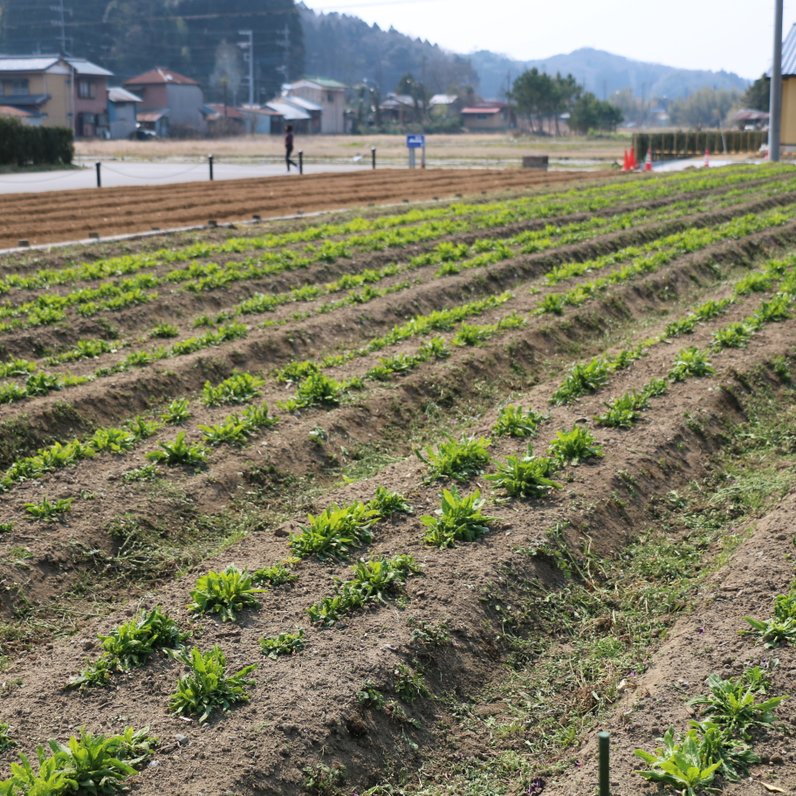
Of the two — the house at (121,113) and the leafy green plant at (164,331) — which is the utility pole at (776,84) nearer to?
the leafy green plant at (164,331)

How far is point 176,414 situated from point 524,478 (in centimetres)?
320

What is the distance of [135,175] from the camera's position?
3788cm

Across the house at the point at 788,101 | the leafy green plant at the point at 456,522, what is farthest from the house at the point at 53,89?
the leafy green plant at the point at 456,522

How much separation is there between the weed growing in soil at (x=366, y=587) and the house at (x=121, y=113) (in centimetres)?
8982

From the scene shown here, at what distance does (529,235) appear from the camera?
18.1 meters

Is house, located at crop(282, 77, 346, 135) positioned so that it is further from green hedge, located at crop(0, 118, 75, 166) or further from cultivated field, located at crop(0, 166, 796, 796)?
cultivated field, located at crop(0, 166, 796, 796)

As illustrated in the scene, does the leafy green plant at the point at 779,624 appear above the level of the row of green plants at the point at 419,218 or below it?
below

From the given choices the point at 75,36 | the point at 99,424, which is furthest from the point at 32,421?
the point at 75,36

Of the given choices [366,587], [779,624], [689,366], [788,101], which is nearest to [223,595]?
[366,587]

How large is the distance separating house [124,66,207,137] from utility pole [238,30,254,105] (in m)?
32.6

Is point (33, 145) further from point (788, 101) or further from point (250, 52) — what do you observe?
point (250, 52)

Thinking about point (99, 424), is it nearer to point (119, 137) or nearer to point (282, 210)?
point (282, 210)

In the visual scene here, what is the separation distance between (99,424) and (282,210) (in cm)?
1519

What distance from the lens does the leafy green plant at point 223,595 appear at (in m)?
5.68
